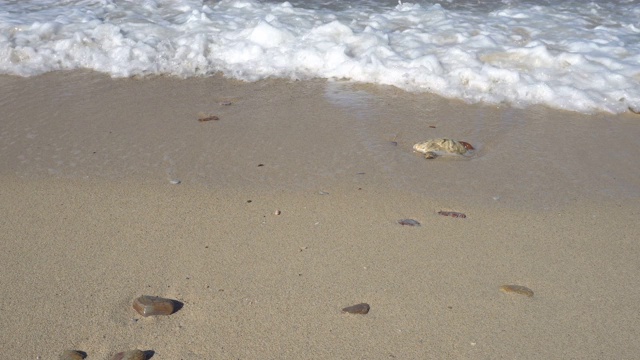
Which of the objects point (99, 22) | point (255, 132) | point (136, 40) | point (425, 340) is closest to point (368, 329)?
point (425, 340)

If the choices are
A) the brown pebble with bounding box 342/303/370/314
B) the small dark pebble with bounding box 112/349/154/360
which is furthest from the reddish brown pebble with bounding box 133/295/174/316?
the brown pebble with bounding box 342/303/370/314

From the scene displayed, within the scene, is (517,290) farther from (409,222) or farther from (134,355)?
(134,355)

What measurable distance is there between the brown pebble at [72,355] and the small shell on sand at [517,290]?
143 cm

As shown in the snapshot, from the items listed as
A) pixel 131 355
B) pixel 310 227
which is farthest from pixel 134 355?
pixel 310 227

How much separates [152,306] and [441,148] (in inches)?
73.9

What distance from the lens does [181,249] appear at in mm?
2879

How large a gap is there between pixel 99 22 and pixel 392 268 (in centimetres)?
398

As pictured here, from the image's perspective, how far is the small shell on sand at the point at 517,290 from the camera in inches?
104

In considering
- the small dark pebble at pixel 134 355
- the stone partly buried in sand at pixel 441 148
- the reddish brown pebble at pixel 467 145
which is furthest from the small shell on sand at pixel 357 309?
the reddish brown pebble at pixel 467 145

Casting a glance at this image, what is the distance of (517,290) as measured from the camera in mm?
2658

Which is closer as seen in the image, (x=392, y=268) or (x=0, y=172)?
(x=392, y=268)

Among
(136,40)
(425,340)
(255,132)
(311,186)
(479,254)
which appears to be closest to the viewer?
(425,340)

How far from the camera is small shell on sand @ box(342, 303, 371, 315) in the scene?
251 centimetres

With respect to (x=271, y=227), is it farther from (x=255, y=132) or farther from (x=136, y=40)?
(x=136, y=40)
